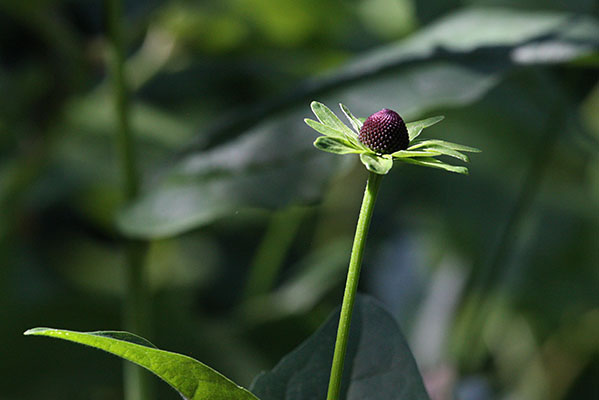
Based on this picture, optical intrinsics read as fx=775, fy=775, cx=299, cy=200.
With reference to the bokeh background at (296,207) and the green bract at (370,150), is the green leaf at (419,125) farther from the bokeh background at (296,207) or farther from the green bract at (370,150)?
the bokeh background at (296,207)

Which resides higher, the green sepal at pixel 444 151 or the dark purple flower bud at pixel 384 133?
the dark purple flower bud at pixel 384 133

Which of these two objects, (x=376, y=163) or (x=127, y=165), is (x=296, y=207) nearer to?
(x=127, y=165)

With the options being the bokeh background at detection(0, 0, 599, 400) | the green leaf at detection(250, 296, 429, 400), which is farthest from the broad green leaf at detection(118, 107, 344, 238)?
the green leaf at detection(250, 296, 429, 400)

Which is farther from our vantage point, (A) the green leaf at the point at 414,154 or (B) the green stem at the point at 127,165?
(B) the green stem at the point at 127,165

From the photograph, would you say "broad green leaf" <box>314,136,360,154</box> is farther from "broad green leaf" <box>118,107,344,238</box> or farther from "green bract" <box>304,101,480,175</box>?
"broad green leaf" <box>118,107,344,238</box>

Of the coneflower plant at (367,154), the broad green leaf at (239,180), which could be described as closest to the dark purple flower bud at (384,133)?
the coneflower plant at (367,154)

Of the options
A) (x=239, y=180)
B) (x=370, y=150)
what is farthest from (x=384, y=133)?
(x=239, y=180)
